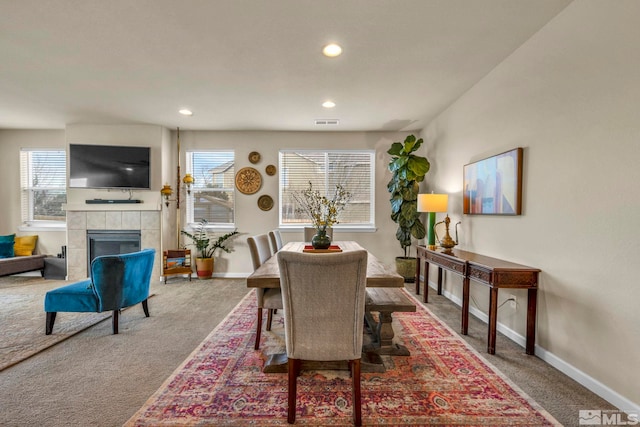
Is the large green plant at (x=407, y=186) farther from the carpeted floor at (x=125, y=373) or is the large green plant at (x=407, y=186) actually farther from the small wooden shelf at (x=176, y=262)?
the small wooden shelf at (x=176, y=262)

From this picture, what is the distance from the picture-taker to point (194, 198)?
518 centimetres

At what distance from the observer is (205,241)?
4867 millimetres

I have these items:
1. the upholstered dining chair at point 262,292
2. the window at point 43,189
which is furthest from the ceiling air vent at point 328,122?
the window at point 43,189

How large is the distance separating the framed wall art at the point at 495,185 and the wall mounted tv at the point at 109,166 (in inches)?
187

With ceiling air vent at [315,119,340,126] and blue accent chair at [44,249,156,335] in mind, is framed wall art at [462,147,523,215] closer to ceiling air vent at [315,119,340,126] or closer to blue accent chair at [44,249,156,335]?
ceiling air vent at [315,119,340,126]

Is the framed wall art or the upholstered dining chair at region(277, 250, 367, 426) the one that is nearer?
the upholstered dining chair at region(277, 250, 367, 426)

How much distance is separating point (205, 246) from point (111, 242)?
60.8 inches

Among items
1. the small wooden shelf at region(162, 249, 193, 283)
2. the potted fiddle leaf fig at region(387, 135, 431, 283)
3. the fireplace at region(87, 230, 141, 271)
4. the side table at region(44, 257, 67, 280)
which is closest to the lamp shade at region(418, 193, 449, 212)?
the potted fiddle leaf fig at region(387, 135, 431, 283)

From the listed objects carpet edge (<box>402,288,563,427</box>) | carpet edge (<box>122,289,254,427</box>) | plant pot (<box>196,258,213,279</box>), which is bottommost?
carpet edge (<box>122,289,254,427</box>)

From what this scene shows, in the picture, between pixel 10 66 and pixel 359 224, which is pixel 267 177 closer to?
pixel 359 224

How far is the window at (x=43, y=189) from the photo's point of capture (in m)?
5.19

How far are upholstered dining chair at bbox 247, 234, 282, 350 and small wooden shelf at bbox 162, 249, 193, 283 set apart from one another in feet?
7.36

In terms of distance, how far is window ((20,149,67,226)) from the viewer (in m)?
5.19

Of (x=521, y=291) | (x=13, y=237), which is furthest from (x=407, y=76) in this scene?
(x=13, y=237)
